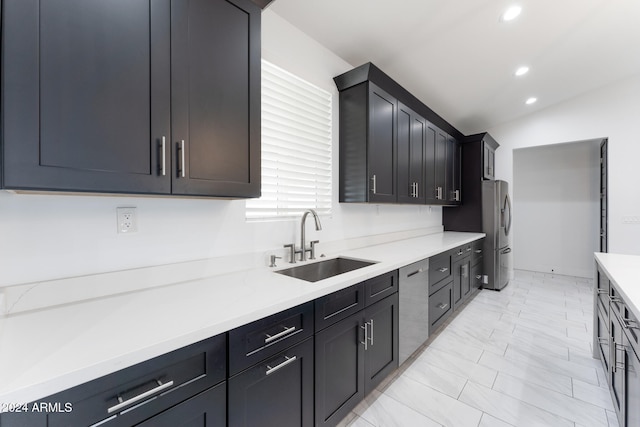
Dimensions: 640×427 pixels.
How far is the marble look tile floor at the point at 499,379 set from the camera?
1.66 meters

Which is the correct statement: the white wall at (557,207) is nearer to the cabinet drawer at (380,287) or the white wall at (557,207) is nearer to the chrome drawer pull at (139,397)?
the cabinet drawer at (380,287)

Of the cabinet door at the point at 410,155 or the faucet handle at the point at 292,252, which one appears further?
the cabinet door at the point at 410,155

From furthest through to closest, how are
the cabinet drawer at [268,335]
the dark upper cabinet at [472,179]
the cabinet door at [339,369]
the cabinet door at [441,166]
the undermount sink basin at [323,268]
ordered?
the dark upper cabinet at [472,179], the cabinet door at [441,166], the undermount sink basin at [323,268], the cabinet door at [339,369], the cabinet drawer at [268,335]

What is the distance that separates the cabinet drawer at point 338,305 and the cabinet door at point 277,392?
0.40ft

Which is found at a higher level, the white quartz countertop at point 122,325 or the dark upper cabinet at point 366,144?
the dark upper cabinet at point 366,144

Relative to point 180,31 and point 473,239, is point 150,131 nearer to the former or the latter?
point 180,31

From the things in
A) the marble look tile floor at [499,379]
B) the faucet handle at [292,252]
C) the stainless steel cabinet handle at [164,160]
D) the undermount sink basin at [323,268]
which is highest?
the stainless steel cabinet handle at [164,160]

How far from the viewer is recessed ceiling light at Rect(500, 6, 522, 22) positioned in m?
2.23

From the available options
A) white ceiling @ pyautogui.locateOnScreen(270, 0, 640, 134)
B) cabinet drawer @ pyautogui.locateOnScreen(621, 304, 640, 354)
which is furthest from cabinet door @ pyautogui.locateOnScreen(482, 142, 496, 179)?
cabinet drawer @ pyautogui.locateOnScreen(621, 304, 640, 354)

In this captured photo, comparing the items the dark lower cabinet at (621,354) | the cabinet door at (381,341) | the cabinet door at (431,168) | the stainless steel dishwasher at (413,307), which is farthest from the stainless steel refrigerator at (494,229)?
the cabinet door at (381,341)

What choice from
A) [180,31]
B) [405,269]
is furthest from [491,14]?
[180,31]

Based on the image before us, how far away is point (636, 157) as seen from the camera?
3822 mm

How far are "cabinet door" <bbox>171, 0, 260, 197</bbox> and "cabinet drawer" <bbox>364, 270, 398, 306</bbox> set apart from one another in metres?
0.88

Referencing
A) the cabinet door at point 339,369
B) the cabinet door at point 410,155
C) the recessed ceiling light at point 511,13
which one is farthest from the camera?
the cabinet door at point 410,155
